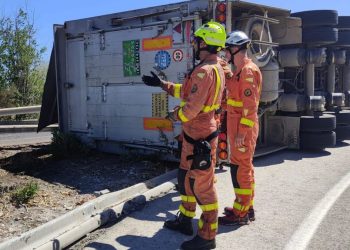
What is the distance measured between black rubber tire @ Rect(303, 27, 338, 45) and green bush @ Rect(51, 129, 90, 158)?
5281mm

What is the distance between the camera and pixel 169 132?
7.09m

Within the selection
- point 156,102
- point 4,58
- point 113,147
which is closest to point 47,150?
point 113,147

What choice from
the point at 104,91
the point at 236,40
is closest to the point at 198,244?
the point at 236,40

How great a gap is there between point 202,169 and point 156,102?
3496 millimetres

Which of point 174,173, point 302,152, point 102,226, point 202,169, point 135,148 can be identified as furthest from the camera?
point 302,152

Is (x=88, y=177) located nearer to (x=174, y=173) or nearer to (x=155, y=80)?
(x=174, y=173)

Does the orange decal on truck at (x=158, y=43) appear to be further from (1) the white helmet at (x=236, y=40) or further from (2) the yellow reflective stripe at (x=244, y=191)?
(2) the yellow reflective stripe at (x=244, y=191)

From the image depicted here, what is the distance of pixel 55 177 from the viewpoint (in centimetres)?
668

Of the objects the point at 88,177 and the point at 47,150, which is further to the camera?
the point at 47,150

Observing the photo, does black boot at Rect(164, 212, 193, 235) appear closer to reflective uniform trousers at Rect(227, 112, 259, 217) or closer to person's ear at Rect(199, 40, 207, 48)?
reflective uniform trousers at Rect(227, 112, 259, 217)

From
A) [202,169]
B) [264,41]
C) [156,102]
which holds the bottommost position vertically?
[202,169]

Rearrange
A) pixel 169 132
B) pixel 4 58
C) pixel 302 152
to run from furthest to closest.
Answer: pixel 4 58
pixel 302 152
pixel 169 132

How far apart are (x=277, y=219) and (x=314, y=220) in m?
0.40

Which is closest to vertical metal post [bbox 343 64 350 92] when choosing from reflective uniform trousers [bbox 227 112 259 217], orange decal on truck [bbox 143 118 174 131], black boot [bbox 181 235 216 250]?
orange decal on truck [bbox 143 118 174 131]
